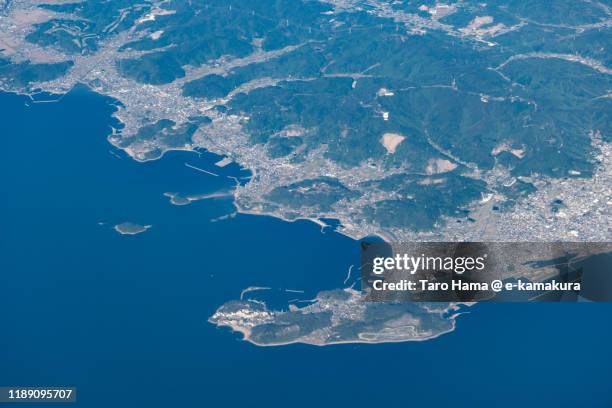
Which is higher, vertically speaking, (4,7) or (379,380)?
(4,7)

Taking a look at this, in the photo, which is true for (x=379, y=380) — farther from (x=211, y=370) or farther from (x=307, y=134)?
(x=307, y=134)

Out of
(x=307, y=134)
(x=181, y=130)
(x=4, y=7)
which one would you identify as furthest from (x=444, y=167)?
Answer: (x=4, y=7)

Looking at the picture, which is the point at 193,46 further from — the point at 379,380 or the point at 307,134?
the point at 379,380

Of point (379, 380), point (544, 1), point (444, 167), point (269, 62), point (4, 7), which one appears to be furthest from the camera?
point (4, 7)

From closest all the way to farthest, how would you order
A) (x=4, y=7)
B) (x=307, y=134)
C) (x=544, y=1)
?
(x=307, y=134) → (x=544, y=1) → (x=4, y=7)

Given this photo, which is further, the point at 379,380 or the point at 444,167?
the point at 444,167

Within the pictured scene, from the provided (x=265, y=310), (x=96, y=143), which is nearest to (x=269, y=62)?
(x=96, y=143)
